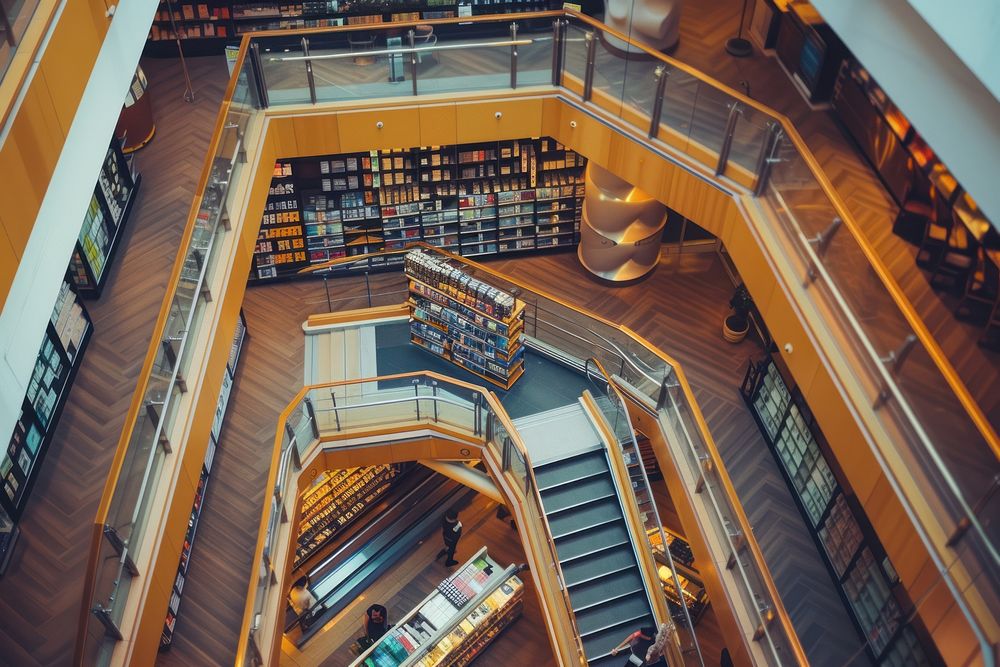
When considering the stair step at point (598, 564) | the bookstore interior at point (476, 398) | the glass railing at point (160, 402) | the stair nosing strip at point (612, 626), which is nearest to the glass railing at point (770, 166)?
the bookstore interior at point (476, 398)

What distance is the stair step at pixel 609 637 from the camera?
9.62m

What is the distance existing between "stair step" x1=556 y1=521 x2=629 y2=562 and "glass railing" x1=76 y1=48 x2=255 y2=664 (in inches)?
178

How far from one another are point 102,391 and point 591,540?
17.8ft

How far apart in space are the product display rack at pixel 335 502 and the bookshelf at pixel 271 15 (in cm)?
607

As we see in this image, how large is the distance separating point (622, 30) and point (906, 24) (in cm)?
439

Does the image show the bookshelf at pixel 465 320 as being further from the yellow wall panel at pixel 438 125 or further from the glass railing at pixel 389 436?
the yellow wall panel at pixel 438 125

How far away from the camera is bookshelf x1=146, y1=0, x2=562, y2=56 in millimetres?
11742

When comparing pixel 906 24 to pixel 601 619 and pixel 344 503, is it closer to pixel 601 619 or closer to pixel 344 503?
pixel 601 619

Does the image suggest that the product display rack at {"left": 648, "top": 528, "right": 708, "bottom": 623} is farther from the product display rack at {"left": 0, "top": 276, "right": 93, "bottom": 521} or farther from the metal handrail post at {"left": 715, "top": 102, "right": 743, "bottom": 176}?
the product display rack at {"left": 0, "top": 276, "right": 93, "bottom": 521}

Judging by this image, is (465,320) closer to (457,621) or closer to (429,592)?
(457,621)

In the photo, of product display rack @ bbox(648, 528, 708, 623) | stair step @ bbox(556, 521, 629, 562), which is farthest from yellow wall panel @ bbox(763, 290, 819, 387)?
product display rack @ bbox(648, 528, 708, 623)

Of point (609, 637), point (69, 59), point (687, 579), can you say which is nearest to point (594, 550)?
point (609, 637)

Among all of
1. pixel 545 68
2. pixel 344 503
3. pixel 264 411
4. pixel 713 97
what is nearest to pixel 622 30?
pixel 545 68

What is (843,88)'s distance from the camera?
9.96 meters
